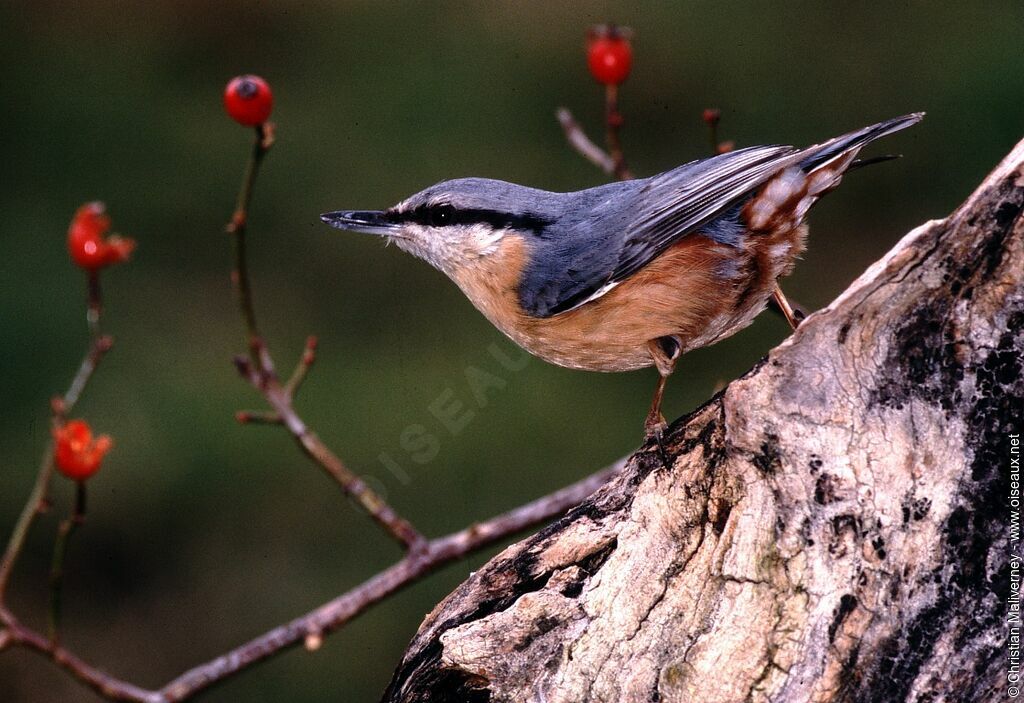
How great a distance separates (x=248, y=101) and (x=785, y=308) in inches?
46.7

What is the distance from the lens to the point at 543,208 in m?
2.47

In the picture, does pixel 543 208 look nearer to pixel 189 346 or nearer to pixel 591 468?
pixel 591 468

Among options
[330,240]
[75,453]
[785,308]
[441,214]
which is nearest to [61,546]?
[75,453]

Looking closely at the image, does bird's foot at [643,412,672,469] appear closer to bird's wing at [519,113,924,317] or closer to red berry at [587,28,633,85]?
bird's wing at [519,113,924,317]

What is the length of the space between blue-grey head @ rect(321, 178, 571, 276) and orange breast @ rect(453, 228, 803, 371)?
3.3 inches

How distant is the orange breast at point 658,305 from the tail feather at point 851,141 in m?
0.20

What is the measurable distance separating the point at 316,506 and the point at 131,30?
2.48 metres

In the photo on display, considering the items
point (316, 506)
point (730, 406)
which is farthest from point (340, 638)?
point (730, 406)

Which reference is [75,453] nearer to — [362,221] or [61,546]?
[61,546]

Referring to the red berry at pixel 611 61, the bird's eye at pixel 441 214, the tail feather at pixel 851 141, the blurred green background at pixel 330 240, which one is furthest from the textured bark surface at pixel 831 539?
the blurred green background at pixel 330 240

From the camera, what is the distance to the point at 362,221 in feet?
8.01

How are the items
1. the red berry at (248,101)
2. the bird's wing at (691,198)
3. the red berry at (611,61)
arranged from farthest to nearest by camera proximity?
1. the red berry at (611,61)
2. the bird's wing at (691,198)
3. the red berry at (248,101)

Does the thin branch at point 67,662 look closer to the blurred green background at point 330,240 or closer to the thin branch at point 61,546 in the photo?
the thin branch at point 61,546

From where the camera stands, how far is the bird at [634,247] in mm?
2371
